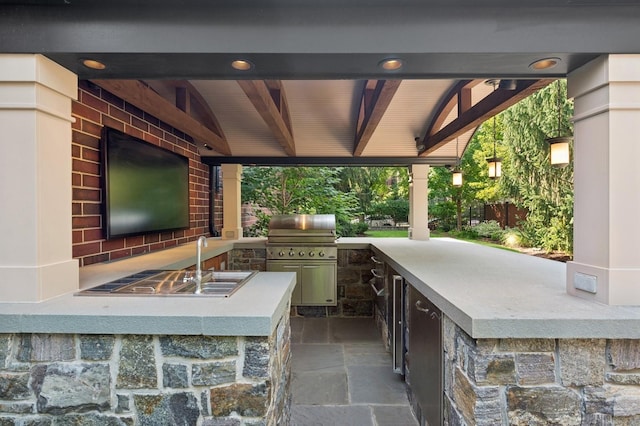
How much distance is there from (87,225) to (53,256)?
3.08 ft

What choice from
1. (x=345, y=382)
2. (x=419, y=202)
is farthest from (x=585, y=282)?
(x=419, y=202)

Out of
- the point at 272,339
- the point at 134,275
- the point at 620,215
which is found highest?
the point at 620,215

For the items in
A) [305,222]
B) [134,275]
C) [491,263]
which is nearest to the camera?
[134,275]

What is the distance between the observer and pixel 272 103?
3.09 meters

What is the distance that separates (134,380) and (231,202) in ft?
13.2

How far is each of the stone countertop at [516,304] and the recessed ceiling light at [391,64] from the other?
1.26m

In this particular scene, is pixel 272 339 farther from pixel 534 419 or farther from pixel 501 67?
pixel 501 67

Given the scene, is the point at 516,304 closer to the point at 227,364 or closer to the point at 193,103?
the point at 227,364

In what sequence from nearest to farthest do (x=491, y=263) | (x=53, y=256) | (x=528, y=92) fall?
1. (x=53, y=256)
2. (x=528, y=92)
3. (x=491, y=263)

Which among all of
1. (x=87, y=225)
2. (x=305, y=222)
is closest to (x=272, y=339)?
(x=87, y=225)

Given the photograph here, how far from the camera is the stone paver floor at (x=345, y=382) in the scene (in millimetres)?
2377

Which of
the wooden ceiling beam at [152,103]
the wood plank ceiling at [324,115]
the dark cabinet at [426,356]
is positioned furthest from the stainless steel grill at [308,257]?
the dark cabinet at [426,356]

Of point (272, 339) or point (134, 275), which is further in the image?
point (134, 275)

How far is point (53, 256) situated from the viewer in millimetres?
1725
